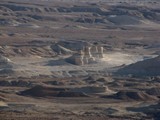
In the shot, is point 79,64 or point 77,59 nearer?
point 79,64

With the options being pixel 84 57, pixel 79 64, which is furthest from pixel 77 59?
pixel 84 57


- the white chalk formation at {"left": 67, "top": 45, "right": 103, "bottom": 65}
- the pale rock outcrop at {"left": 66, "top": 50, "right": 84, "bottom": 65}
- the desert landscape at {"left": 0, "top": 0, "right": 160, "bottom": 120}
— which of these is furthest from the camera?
the white chalk formation at {"left": 67, "top": 45, "right": 103, "bottom": 65}

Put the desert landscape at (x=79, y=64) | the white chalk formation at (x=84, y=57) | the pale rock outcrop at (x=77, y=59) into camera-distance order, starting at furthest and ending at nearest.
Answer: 1. the white chalk formation at (x=84, y=57)
2. the pale rock outcrop at (x=77, y=59)
3. the desert landscape at (x=79, y=64)

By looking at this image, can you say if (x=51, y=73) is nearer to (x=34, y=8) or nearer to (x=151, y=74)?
(x=151, y=74)

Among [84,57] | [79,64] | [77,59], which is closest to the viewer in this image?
[79,64]

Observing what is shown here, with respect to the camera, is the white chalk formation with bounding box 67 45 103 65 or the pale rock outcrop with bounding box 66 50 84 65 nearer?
the pale rock outcrop with bounding box 66 50 84 65

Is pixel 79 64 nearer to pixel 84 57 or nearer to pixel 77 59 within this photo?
pixel 77 59

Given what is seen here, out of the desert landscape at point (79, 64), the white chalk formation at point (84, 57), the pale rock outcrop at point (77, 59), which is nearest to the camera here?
the desert landscape at point (79, 64)

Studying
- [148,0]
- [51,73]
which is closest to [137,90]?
[51,73]
